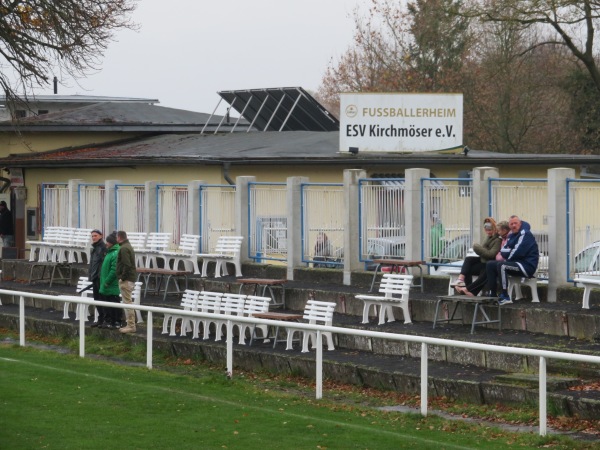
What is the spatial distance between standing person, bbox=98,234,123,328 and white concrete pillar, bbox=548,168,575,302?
26.9 ft

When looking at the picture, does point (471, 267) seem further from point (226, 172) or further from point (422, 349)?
point (226, 172)

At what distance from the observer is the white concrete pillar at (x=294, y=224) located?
2617 cm

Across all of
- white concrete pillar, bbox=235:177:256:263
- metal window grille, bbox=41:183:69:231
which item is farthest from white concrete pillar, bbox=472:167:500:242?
metal window grille, bbox=41:183:69:231

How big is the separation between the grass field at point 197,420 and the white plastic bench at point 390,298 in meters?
3.61

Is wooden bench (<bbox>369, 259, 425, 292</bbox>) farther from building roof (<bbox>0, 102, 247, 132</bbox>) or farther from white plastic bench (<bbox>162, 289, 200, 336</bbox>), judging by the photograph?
building roof (<bbox>0, 102, 247, 132</bbox>)

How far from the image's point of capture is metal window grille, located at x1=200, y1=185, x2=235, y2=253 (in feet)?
93.2

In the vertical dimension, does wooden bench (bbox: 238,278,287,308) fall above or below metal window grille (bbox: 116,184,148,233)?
below

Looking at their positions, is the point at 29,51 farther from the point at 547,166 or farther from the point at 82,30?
the point at 547,166

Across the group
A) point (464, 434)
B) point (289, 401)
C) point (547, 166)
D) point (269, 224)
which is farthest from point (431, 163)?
point (464, 434)

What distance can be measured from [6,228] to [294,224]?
1525cm

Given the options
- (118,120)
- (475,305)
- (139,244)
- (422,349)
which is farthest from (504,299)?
(118,120)

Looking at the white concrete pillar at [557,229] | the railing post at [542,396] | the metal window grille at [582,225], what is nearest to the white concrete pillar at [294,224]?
the white concrete pillar at [557,229]

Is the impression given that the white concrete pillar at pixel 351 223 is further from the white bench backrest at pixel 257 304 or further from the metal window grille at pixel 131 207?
the metal window grille at pixel 131 207

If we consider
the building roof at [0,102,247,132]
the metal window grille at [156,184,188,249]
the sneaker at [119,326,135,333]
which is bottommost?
the sneaker at [119,326,135,333]
